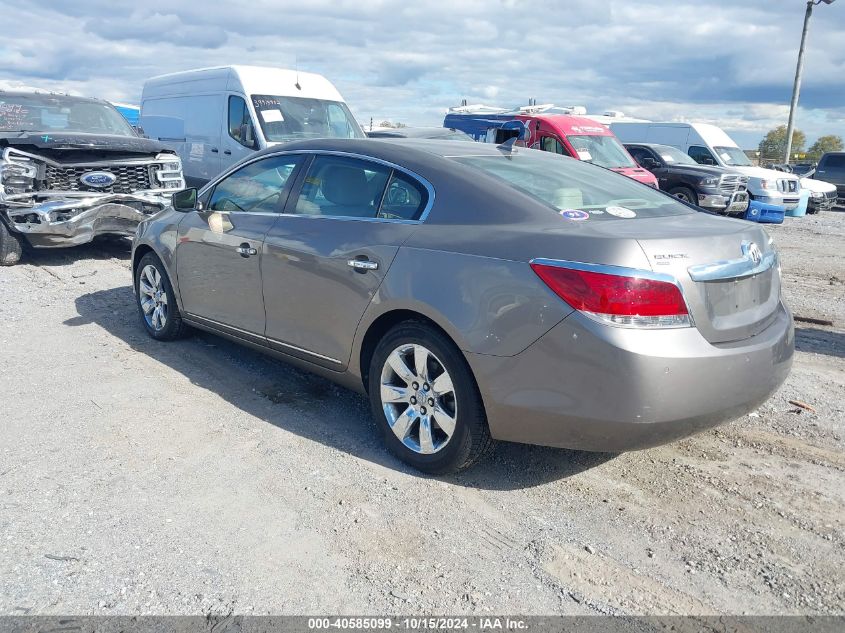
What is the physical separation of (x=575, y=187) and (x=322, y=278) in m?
1.46

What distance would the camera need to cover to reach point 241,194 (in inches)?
200

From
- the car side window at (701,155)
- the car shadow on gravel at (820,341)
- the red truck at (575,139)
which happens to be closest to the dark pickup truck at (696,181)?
the car side window at (701,155)

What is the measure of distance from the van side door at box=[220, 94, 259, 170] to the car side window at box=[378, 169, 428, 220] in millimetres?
7814

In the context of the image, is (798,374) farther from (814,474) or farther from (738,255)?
(738,255)

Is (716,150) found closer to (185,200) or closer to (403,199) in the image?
(185,200)

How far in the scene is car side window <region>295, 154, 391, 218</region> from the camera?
411 centimetres

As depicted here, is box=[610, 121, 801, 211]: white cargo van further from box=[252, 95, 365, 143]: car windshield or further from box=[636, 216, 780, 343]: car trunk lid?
box=[636, 216, 780, 343]: car trunk lid

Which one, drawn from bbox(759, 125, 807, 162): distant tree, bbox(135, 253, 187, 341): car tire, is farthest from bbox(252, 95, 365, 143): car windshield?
bbox(759, 125, 807, 162): distant tree

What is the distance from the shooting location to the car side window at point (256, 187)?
4703 mm

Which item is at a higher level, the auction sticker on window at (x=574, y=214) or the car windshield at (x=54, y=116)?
the car windshield at (x=54, y=116)

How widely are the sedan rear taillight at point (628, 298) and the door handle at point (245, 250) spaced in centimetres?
229

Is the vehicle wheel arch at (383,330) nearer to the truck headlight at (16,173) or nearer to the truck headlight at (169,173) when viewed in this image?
the truck headlight at (16,173)

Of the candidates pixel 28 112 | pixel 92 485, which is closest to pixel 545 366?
pixel 92 485

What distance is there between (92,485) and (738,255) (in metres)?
3.22
